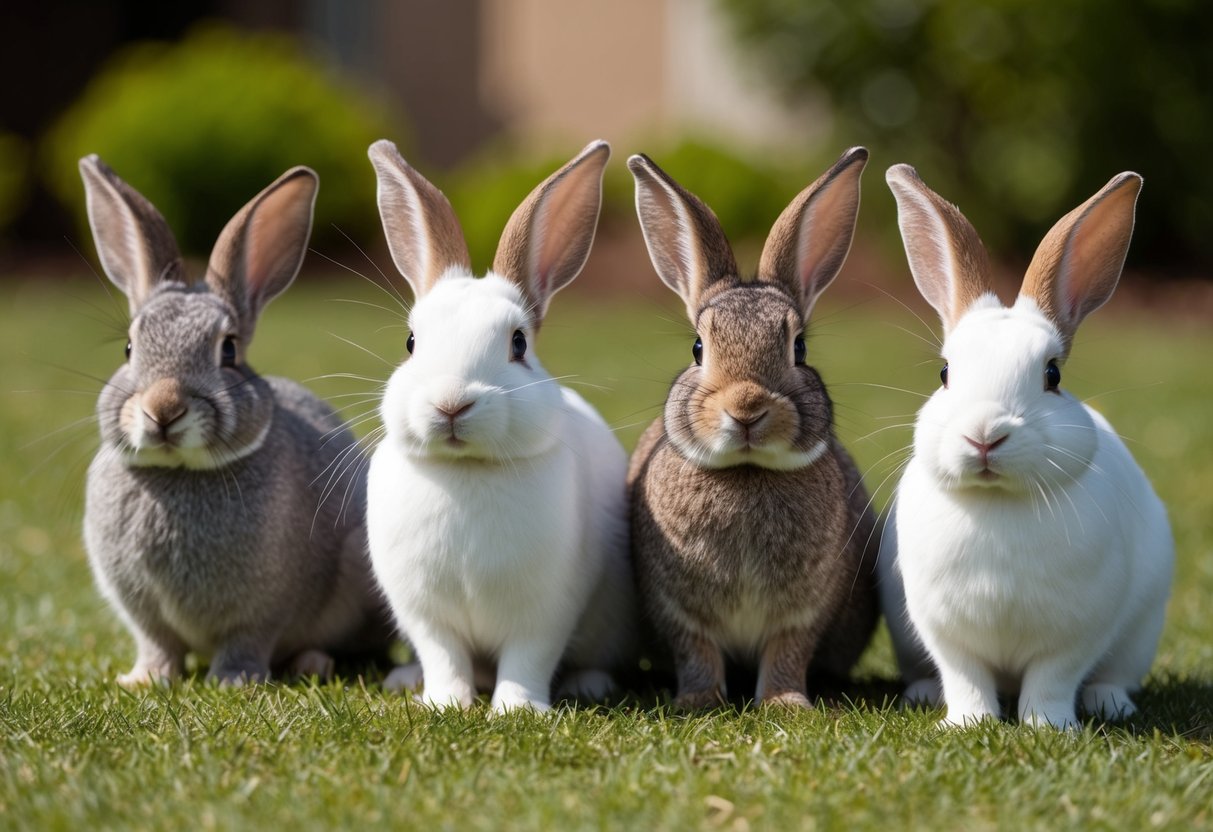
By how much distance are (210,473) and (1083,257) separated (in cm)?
288

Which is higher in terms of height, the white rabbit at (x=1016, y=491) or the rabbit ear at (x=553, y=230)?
the rabbit ear at (x=553, y=230)

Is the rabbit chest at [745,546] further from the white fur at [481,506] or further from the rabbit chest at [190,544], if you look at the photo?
the rabbit chest at [190,544]

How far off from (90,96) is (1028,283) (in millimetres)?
20832

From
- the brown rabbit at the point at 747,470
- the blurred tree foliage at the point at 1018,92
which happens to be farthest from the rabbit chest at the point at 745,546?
the blurred tree foliage at the point at 1018,92

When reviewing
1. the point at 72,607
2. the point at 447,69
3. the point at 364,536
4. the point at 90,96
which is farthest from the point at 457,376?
the point at 447,69

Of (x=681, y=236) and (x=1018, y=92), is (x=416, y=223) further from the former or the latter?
(x=1018, y=92)

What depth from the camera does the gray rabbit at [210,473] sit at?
4422mm

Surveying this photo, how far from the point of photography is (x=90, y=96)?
2194 centimetres

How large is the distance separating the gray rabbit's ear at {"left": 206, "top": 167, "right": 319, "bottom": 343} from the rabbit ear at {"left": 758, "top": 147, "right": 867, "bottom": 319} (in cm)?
164

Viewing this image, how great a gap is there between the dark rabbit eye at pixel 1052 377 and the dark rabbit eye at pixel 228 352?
260cm

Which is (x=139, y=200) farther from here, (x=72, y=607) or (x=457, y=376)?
(x=72, y=607)

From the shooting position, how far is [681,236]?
14.3ft

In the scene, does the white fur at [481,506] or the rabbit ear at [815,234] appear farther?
the rabbit ear at [815,234]

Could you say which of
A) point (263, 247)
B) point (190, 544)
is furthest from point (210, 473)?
point (263, 247)
